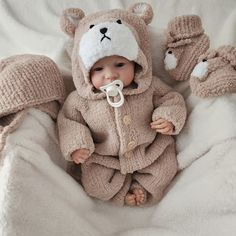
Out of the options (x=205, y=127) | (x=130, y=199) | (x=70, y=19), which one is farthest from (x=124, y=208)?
(x=70, y=19)

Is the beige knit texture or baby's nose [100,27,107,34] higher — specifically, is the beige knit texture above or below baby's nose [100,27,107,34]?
below

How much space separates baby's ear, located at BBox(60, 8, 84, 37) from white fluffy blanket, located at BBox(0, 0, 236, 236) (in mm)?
108

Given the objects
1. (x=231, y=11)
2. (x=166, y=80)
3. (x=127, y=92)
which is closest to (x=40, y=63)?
(x=127, y=92)

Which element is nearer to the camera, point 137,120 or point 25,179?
point 25,179

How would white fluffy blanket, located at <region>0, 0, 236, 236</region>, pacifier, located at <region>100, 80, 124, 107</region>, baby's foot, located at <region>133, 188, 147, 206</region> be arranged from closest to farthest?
1. white fluffy blanket, located at <region>0, 0, 236, 236</region>
2. pacifier, located at <region>100, 80, 124, 107</region>
3. baby's foot, located at <region>133, 188, 147, 206</region>

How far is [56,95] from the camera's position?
1.02 metres

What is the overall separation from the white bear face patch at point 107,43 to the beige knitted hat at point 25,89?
106 millimetres

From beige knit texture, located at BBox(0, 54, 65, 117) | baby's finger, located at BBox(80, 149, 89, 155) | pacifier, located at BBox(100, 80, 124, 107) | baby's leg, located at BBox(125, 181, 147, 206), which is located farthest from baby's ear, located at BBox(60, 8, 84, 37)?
baby's leg, located at BBox(125, 181, 147, 206)

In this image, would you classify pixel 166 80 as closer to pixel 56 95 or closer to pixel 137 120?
pixel 137 120

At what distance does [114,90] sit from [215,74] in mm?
238

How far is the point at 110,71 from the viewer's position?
0.96 meters

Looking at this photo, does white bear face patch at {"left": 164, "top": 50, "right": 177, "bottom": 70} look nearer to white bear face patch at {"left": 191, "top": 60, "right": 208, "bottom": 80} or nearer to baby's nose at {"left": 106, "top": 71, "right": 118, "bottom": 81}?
white bear face patch at {"left": 191, "top": 60, "right": 208, "bottom": 80}

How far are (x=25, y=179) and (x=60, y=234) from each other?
0.14 meters

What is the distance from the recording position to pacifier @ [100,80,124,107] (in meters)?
0.95
